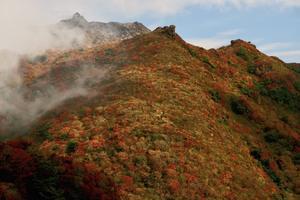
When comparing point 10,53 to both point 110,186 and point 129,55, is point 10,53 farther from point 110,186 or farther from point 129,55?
point 110,186

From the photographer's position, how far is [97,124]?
43406 millimetres

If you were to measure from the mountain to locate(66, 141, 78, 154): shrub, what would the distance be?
178 mm

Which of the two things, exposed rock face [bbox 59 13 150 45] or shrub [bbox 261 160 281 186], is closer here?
shrub [bbox 261 160 281 186]

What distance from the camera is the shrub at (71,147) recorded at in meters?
39.2

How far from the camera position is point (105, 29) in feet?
302

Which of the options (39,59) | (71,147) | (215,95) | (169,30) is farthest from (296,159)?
(39,59)

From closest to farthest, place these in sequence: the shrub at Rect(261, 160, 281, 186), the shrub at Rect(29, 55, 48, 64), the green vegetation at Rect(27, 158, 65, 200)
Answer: the green vegetation at Rect(27, 158, 65, 200) → the shrub at Rect(261, 160, 281, 186) → the shrub at Rect(29, 55, 48, 64)

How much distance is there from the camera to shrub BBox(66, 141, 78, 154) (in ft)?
129

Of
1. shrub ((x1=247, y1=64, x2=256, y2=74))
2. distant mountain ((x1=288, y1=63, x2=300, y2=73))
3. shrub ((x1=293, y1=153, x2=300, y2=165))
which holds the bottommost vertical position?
shrub ((x1=293, y1=153, x2=300, y2=165))

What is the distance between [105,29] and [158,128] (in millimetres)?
53100

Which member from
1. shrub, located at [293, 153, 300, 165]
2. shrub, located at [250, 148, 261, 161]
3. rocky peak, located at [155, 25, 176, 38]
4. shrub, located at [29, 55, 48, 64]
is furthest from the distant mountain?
shrub, located at [29, 55, 48, 64]

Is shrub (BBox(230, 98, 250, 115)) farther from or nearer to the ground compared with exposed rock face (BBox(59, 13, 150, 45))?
nearer to the ground

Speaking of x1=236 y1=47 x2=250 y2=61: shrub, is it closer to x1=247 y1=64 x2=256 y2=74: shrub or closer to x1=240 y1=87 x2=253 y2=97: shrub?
x1=247 y1=64 x2=256 y2=74: shrub

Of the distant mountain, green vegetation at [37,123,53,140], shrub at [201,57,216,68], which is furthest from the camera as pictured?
the distant mountain
